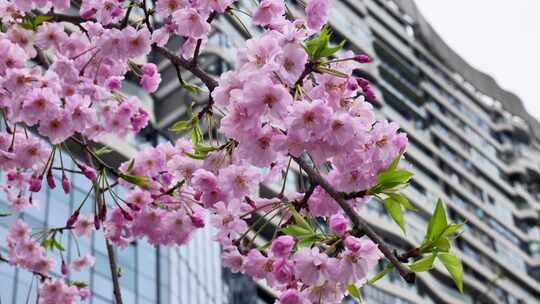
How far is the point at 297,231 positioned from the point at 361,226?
0.38 meters

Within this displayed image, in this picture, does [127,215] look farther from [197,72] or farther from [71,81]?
[197,72]

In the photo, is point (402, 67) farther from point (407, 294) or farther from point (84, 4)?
point (84, 4)

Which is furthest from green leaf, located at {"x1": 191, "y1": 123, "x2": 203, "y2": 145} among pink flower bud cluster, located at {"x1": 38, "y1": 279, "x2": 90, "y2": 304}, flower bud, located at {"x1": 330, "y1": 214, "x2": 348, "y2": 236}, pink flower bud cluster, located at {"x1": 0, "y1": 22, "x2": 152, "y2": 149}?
pink flower bud cluster, located at {"x1": 38, "y1": 279, "x2": 90, "y2": 304}

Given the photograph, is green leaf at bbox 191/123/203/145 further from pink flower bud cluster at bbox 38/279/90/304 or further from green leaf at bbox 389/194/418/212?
pink flower bud cluster at bbox 38/279/90/304

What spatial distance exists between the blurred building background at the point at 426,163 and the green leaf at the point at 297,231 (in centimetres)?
2357

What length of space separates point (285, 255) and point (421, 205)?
47.5 metres

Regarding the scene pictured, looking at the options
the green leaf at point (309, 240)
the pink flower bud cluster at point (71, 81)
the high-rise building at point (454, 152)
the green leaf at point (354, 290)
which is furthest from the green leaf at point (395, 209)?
the high-rise building at point (454, 152)

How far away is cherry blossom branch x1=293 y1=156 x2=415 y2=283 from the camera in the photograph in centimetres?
299

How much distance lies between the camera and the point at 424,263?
3178 mm

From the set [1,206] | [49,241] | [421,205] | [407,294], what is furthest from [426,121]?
[49,241]

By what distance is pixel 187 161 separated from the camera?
4.29 m

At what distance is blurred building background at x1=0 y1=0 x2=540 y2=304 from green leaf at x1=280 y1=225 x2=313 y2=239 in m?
23.6

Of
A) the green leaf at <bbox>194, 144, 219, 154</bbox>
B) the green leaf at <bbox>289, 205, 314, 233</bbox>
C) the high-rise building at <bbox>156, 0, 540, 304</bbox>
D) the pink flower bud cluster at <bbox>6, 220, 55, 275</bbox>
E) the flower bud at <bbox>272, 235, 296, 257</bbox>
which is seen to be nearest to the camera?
the flower bud at <bbox>272, 235, 296, 257</bbox>

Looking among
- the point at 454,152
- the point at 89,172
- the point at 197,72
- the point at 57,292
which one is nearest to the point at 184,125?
the point at 89,172
